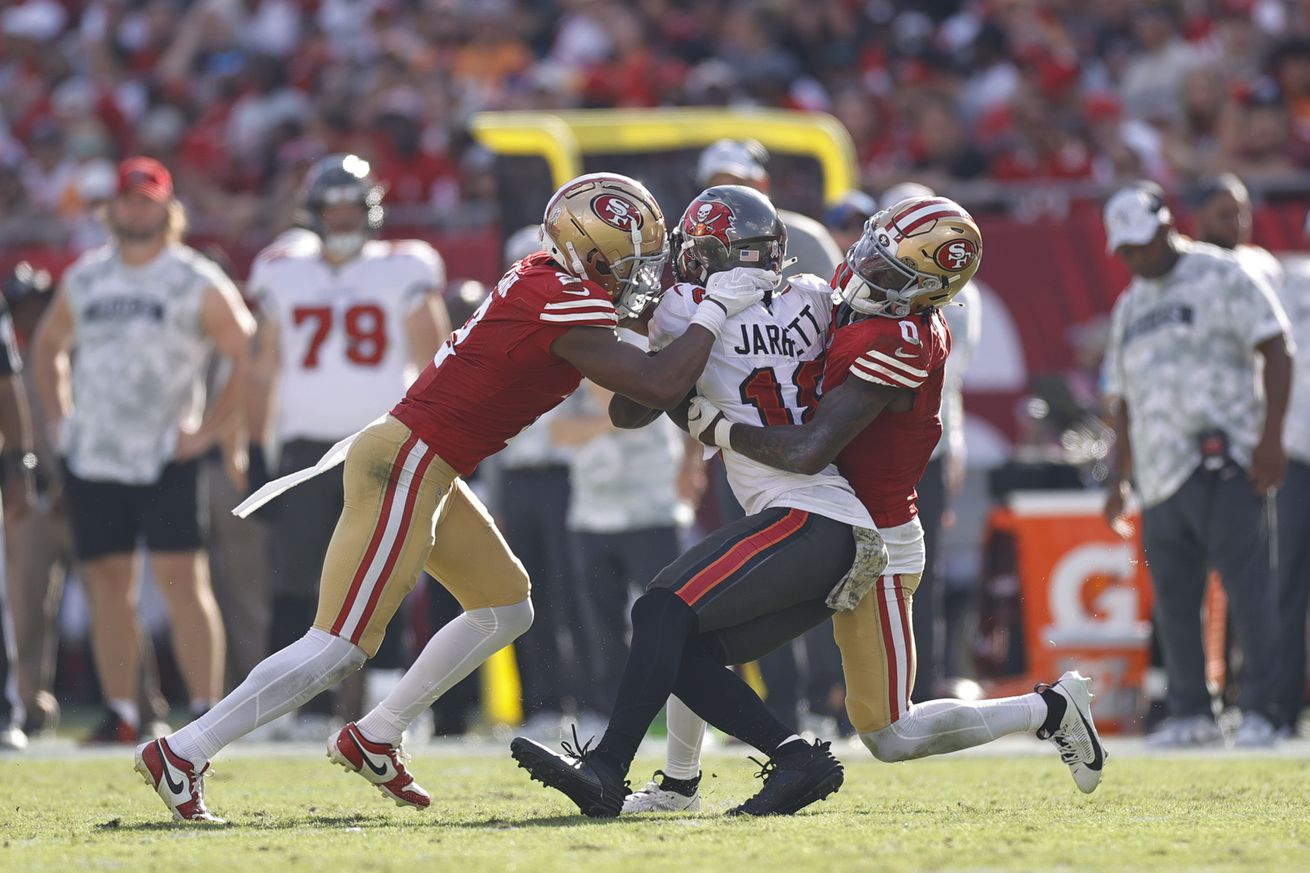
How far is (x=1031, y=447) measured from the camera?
10.8m

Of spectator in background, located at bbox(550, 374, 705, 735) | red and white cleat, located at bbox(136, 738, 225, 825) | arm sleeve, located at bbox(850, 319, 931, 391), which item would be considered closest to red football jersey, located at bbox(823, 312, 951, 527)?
arm sleeve, located at bbox(850, 319, 931, 391)

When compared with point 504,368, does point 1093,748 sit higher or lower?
lower

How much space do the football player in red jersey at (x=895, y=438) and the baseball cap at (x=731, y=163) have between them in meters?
2.27

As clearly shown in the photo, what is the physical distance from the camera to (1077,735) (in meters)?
5.69

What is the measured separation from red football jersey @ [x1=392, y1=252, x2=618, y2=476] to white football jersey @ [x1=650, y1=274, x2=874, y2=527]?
23cm

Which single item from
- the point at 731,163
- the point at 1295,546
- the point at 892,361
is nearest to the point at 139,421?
the point at 731,163

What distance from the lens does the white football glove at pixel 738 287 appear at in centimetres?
539

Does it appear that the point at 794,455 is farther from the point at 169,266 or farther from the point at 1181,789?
the point at 169,266

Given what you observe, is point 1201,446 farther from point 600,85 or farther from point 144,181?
point 600,85

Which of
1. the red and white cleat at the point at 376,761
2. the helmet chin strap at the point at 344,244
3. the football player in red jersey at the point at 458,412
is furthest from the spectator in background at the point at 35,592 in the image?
the football player in red jersey at the point at 458,412

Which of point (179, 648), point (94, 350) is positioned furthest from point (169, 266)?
point (179, 648)

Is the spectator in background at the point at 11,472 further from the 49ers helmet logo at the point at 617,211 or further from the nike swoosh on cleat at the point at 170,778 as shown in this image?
the 49ers helmet logo at the point at 617,211

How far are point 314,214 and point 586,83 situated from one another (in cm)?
541

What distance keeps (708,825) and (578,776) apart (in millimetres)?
347
